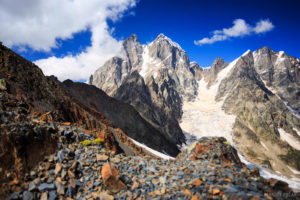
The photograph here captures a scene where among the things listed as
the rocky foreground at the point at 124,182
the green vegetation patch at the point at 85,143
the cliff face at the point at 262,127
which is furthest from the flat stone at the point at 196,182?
the cliff face at the point at 262,127

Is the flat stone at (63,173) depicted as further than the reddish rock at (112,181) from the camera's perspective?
No

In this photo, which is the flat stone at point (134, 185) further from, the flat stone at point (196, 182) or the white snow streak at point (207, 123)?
the white snow streak at point (207, 123)

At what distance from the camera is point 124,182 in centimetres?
682

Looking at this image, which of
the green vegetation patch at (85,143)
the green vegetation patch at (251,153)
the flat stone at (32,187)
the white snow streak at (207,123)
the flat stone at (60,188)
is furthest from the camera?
the white snow streak at (207,123)

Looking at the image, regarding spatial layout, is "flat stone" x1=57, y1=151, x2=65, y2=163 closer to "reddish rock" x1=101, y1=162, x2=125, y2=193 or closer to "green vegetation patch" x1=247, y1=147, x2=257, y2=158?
"reddish rock" x1=101, y1=162, x2=125, y2=193

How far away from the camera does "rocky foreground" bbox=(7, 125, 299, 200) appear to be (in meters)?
5.45

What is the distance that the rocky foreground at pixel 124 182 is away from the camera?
17.9 feet

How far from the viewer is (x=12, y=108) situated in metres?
7.94

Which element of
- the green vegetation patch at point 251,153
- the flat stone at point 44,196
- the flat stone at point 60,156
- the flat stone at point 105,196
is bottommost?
the green vegetation patch at point 251,153

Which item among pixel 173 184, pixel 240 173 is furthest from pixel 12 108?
pixel 240 173

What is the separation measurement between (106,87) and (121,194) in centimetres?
19806

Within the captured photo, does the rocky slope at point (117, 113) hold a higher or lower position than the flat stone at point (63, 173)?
higher

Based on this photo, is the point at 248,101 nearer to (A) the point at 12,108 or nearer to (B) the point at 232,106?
(B) the point at 232,106

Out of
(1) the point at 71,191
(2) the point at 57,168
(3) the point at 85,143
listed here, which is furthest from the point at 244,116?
(2) the point at 57,168
